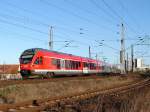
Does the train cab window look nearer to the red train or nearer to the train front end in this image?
the red train

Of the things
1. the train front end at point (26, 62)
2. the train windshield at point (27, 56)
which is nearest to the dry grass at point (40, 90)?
the train front end at point (26, 62)

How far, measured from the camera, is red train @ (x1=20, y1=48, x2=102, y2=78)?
2958 centimetres

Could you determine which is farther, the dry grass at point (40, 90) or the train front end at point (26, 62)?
the train front end at point (26, 62)

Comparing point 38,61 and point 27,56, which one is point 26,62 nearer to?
point 27,56

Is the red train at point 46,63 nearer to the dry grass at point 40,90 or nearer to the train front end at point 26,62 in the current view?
the train front end at point 26,62

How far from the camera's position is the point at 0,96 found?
54.3 feet

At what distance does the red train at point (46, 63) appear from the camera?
2958 centimetres

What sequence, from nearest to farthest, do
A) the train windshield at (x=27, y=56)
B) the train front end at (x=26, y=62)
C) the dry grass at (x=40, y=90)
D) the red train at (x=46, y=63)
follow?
the dry grass at (x=40, y=90) → the train front end at (x=26, y=62) → the red train at (x=46, y=63) → the train windshield at (x=27, y=56)

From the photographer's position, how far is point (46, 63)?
31250 millimetres

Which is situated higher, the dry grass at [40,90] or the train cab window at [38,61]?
the train cab window at [38,61]

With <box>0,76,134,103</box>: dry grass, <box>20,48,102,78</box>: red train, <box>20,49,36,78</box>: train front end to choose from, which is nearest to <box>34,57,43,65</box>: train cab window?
<box>20,48,102,78</box>: red train

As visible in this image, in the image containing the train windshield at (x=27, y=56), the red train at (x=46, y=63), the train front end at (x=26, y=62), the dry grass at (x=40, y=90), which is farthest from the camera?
the train windshield at (x=27, y=56)

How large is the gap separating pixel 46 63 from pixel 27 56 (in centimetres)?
211

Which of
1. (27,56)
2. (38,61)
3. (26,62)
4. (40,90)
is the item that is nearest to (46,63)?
(38,61)
